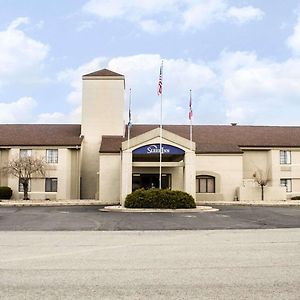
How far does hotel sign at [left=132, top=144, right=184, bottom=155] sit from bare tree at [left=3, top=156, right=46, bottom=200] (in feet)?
41.3

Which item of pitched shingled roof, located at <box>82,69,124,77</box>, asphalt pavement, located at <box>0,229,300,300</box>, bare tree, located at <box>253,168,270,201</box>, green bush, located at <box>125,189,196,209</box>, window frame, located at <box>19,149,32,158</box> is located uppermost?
pitched shingled roof, located at <box>82,69,124,77</box>

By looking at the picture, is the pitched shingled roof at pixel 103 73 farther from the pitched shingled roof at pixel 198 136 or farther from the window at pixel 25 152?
the window at pixel 25 152

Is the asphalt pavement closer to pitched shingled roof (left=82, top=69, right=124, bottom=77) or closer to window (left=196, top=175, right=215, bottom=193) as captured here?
window (left=196, top=175, right=215, bottom=193)

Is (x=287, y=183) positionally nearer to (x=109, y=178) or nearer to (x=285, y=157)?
(x=285, y=157)

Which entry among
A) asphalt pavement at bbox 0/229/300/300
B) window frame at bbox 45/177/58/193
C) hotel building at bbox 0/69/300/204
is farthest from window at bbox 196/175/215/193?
asphalt pavement at bbox 0/229/300/300

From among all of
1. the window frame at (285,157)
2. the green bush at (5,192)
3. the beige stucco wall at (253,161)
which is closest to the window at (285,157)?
the window frame at (285,157)

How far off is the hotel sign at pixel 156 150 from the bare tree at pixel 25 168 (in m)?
12.6

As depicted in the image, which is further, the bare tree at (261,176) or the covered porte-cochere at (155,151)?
the bare tree at (261,176)

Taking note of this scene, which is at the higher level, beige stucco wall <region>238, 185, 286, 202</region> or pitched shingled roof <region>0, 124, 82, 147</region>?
A: pitched shingled roof <region>0, 124, 82, 147</region>

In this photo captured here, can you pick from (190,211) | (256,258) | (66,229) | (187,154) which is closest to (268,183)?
(187,154)

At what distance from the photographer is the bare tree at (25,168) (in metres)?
41.8

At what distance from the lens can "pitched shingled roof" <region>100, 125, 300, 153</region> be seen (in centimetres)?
4384

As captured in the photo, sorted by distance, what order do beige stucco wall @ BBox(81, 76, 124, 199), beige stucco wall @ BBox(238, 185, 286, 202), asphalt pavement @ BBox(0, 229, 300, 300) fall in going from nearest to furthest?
asphalt pavement @ BBox(0, 229, 300, 300), beige stucco wall @ BBox(238, 185, 286, 202), beige stucco wall @ BBox(81, 76, 124, 199)

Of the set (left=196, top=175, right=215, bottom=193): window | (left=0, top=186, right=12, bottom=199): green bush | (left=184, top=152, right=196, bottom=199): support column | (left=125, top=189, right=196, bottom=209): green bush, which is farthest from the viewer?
(left=196, top=175, right=215, bottom=193): window
